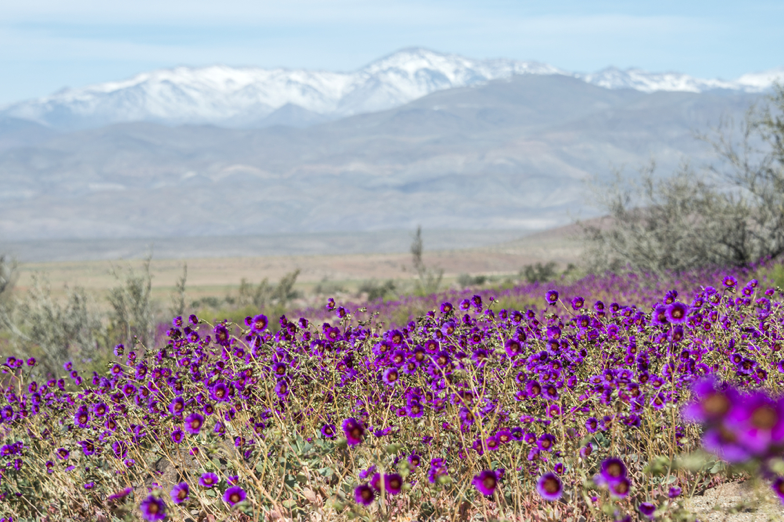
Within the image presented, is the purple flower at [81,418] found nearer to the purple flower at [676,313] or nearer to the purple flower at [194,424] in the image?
the purple flower at [194,424]

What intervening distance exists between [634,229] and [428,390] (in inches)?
543

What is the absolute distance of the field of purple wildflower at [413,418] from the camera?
3318 millimetres

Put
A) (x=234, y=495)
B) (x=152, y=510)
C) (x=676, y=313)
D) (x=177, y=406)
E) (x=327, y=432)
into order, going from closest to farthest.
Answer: (x=152, y=510), (x=234, y=495), (x=676, y=313), (x=177, y=406), (x=327, y=432)

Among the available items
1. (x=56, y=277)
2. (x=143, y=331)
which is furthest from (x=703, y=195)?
(x=56, y=277)

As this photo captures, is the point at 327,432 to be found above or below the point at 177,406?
below

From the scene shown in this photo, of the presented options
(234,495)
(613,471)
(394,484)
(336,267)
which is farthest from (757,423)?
(336,267)

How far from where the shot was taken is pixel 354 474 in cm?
355

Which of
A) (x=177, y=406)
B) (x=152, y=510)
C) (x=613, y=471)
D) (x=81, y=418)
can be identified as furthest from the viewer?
(x=81, y=418)

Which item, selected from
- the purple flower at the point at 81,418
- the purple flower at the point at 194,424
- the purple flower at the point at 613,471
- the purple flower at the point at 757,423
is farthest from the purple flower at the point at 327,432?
the purple flower at the point at 757,423

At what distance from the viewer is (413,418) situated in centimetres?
379

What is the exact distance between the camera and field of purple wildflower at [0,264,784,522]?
3318mm

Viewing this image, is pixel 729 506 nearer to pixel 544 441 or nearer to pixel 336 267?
pixel 544 441

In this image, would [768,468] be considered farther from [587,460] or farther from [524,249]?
[524,249]

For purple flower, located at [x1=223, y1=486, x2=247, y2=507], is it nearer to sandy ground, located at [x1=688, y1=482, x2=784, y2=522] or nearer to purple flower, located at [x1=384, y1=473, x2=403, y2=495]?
purple flower, located at [x1=384, y1=473, x2=403, y2=495]
